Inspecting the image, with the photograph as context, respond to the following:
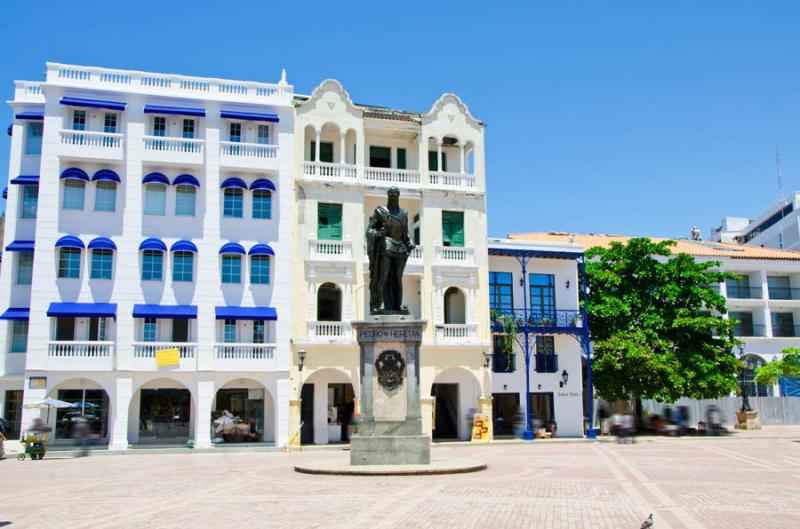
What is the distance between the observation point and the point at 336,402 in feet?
123

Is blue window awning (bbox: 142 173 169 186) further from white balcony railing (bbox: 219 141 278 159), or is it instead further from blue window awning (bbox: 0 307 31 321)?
blue window awning (bbox: 0 307 31 321)

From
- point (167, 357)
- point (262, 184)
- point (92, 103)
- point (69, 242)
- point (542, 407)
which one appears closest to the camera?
point (69, 242)

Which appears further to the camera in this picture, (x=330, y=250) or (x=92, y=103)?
(x=330, y=250)

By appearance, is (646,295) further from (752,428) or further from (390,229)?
(390,229)

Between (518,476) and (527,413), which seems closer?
(518,476)

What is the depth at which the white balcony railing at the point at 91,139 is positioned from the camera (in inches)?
1348

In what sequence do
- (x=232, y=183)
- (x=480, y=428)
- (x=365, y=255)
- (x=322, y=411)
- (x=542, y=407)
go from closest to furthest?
(x=232, y=183) < (x=322, y=411) < (x=480, y=428) < (x=365, y=255) < (x=542, y=407)

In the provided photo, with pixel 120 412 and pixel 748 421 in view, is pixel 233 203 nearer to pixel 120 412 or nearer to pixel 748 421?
pixel 120 412

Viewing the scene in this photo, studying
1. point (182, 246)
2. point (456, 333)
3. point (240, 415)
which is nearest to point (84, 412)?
point (240, 415)

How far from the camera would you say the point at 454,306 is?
129 feet

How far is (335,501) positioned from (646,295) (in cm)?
3130

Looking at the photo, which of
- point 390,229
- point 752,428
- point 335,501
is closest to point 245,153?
point 390,229

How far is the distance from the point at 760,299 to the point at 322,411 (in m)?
32.7

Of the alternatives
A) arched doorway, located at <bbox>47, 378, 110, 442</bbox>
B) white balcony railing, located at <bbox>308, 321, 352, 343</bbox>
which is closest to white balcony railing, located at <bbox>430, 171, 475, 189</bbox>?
white balcony railing, located at <bbox>308, 321, 352, 343</bbox>
